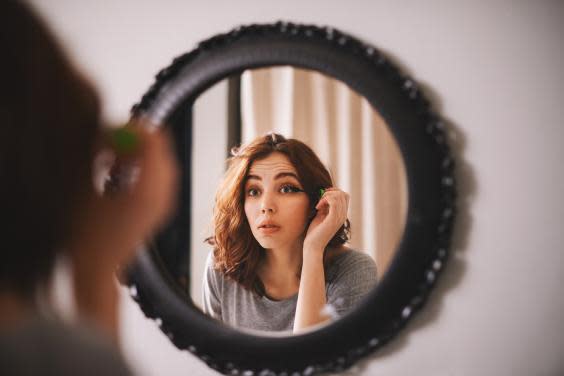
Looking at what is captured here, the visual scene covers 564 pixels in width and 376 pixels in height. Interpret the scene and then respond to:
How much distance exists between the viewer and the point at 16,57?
1.28ft

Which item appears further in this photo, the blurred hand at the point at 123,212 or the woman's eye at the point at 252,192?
the woman's eye at the point at 252,192

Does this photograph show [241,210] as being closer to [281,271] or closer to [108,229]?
[281,271]

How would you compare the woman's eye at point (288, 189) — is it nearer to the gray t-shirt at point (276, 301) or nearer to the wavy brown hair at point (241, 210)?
the wavy brown hair at point (241, 210)

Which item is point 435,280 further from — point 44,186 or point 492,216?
point 44,186

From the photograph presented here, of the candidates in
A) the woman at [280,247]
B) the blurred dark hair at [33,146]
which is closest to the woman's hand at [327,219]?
the woman at [280,247]

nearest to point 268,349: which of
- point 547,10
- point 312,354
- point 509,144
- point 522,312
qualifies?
point 312,354

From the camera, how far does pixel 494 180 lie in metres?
0.69

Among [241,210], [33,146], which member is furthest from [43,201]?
[241,210]

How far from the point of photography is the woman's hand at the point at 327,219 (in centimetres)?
70

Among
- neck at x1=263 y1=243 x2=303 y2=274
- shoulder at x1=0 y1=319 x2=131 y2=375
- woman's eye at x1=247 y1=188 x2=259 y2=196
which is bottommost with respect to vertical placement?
shoulder at x1=0 y1=319 x2=131 y2=375

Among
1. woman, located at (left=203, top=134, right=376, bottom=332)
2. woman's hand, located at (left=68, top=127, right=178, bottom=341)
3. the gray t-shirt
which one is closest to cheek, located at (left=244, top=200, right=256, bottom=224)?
woman, located at (left=203, top=134, right=376, bottom=332)

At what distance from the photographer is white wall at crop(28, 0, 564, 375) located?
2.23 ft

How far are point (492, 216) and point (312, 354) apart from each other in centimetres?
38

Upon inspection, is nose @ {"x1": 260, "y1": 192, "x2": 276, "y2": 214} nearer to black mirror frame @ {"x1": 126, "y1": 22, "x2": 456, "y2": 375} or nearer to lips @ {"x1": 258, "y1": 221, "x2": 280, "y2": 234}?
lips @ {"x1": 258, "y1": 221, "x2": 280, "y2": 234}
